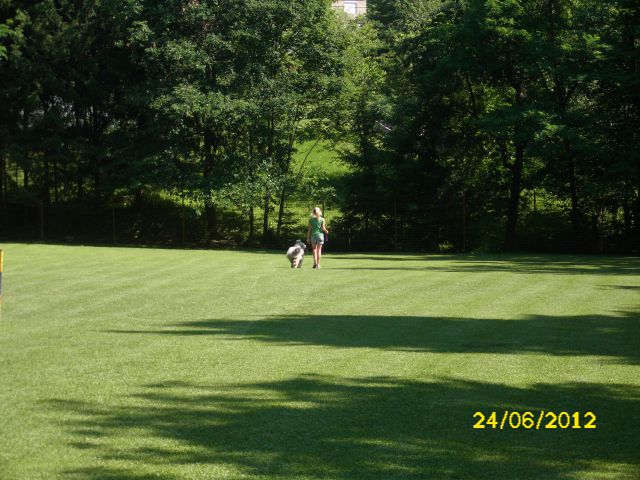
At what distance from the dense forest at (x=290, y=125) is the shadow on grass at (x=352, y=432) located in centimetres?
2832

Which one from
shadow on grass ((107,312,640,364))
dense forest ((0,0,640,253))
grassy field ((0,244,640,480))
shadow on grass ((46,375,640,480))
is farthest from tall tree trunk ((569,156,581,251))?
shadow on grass ((46,375,640,480))

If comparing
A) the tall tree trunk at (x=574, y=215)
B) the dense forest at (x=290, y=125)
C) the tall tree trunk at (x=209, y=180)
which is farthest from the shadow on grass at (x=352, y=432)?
the tall tree trunk at (x=209, y=180)

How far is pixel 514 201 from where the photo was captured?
126 feet

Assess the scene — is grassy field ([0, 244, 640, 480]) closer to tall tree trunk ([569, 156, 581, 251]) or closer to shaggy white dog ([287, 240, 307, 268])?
shaggy white dog ([287, 240, 307, 268])

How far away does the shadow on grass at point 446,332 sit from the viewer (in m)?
10.4

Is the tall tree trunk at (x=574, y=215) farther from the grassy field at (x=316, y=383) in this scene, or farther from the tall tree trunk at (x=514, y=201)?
the grassy field at (x=316, y=383)

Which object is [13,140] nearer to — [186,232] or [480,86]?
[186,232]

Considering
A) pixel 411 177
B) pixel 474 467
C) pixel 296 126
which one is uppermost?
pixel 296 126

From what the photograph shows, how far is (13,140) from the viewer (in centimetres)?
4050

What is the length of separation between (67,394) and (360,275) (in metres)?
14.1

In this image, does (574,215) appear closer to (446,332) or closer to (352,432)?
(446,332)

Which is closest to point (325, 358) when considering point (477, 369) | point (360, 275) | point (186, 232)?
point (477, 369)

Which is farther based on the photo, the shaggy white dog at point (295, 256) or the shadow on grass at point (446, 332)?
the shaggy white dog at point (295, 256)

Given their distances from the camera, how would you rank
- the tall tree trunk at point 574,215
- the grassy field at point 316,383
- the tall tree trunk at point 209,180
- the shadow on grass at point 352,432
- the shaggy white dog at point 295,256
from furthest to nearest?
1. the tall tree trunk at point 209,180
2. the tall tree trunk at point 574,215
3. the shaggy white dog at point 295,256
4. the grassy field at point 316,383
5. the shadow on grass at point 352,432
